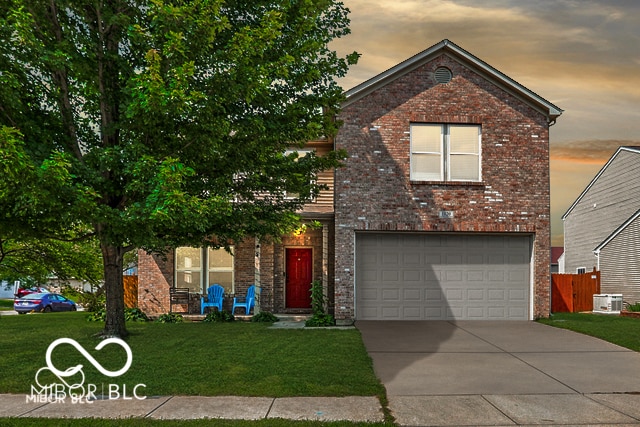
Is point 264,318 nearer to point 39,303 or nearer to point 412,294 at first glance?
point 412,294

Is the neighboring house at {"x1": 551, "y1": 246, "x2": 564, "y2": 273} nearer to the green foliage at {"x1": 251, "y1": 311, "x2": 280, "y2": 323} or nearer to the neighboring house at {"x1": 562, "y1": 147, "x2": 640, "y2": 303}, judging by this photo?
the neighboring house at {"x1": 562, "y1": 147, "x2": 640, "y2": 303}

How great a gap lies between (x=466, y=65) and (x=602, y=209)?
21.1 metres

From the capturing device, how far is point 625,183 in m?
30.6

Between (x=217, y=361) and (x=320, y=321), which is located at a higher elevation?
(x=217, y=361)

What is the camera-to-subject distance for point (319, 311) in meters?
16.7

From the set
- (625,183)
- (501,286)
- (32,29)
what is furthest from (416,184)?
(625,183)

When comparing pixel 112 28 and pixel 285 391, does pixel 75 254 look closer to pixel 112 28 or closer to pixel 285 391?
pixel 112 28

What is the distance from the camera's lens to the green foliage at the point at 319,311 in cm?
1622

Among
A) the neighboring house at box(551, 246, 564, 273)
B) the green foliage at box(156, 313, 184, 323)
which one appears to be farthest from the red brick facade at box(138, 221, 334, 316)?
the neighboring house at box(551, 246, 564, 273)

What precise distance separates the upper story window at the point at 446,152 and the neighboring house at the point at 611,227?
554 inches

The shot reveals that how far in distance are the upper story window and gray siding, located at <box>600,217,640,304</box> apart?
14.1 metres

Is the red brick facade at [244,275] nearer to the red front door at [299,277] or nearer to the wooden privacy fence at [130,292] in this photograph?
the red front door at [299,277]

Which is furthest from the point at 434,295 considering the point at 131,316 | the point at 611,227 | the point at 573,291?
the point at 611,227

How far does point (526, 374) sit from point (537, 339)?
4.26 m
